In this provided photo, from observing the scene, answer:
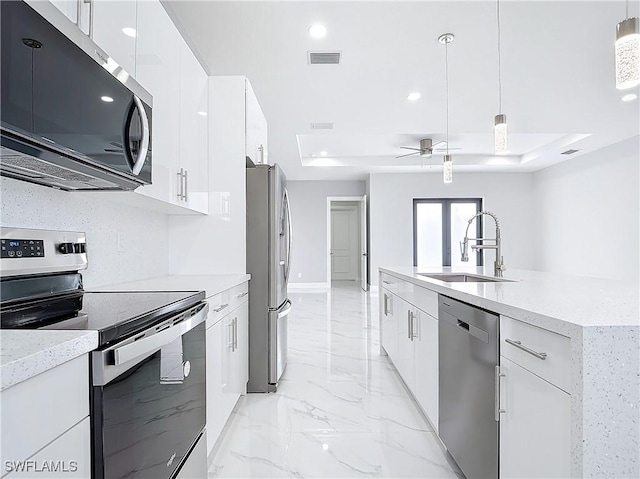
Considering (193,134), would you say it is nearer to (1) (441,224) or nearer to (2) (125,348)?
(2) (125,348)

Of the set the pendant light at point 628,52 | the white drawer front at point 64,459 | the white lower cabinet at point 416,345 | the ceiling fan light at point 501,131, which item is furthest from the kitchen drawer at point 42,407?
the ceiling fan light at point 501,131

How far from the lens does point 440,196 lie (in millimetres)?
8617

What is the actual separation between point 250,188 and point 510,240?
758cm

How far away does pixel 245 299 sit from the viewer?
8.73 feet

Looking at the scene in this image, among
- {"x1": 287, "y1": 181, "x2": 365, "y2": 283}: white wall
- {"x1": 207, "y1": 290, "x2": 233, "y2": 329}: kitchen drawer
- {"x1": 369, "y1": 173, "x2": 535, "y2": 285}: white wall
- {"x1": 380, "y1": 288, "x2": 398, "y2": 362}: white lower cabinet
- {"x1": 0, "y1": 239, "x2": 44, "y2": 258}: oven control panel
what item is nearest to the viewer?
{"x1": 0, "y1": 239, "x2": 44, "y2": 258}: oven control panel

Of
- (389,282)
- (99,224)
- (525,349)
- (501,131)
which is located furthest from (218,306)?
(501,131)

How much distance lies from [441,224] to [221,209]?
6978mm

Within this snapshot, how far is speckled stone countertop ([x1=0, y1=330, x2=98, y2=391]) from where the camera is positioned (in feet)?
2.04

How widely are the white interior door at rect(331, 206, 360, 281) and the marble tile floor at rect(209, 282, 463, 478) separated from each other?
7755mm

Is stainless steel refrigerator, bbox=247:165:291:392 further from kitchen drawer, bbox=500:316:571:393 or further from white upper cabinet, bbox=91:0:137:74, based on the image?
kitchen drawer, bbox=500:316:571:393

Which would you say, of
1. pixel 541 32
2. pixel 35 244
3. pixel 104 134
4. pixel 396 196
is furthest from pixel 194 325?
pixel 396 196

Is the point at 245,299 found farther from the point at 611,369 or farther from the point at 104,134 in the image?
the point at 611,369

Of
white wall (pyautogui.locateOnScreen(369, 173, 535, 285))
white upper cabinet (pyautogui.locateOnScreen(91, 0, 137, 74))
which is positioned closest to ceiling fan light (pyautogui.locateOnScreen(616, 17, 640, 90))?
white upper cabinet (pyautogui.locateOnScreen(91, 0, 137, 74))

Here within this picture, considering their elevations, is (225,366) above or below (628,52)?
below
